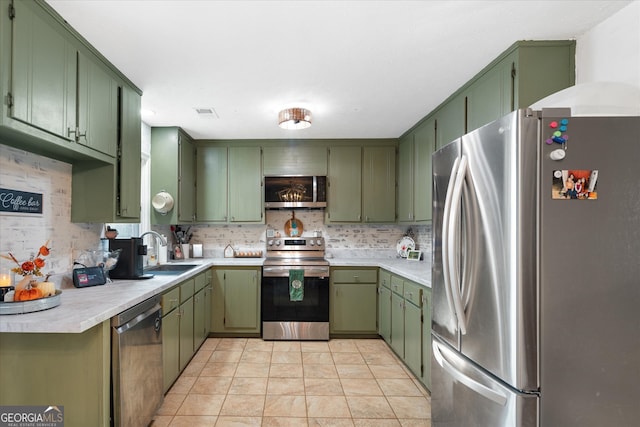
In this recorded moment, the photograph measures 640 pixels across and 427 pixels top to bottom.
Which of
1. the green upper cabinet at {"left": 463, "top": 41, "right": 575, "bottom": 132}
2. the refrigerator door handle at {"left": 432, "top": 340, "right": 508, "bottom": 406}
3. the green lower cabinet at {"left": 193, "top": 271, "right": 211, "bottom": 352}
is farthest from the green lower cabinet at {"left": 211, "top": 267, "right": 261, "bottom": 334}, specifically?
the green upper cabinet at {"left": 463, "top": 41, "right": 575, "bottom": 132}

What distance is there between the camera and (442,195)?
5.69 ft

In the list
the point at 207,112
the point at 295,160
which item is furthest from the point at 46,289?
the point at 295,160

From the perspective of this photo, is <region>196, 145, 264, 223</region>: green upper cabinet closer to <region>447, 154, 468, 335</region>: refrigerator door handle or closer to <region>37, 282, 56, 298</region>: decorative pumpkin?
<region>37, 282, 56, 298</region>: decorative pumpkin

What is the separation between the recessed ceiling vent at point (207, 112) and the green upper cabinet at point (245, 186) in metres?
0.92

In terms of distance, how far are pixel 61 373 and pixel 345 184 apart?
10.7 ft

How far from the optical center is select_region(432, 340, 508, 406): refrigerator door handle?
A: 1301 millimetres

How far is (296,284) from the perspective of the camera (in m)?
3.73

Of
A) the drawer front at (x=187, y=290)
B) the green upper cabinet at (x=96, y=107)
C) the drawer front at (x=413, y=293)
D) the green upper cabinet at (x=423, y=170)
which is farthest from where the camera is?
the green upper cabinet at (x=423, y=170)

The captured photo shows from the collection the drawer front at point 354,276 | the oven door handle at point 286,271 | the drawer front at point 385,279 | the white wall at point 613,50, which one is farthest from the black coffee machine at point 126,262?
the white wall at point 613,50

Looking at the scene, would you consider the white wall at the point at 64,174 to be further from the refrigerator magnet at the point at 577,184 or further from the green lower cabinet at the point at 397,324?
the green lower cabinet at the point at 397,324

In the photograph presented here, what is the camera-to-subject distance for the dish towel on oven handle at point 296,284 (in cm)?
374

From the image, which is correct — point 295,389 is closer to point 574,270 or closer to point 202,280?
point 202,280

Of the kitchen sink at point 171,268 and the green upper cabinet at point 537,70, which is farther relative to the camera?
the kitchen sink at point 171,268

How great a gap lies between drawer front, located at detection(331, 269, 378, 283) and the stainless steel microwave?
943 millimetres
